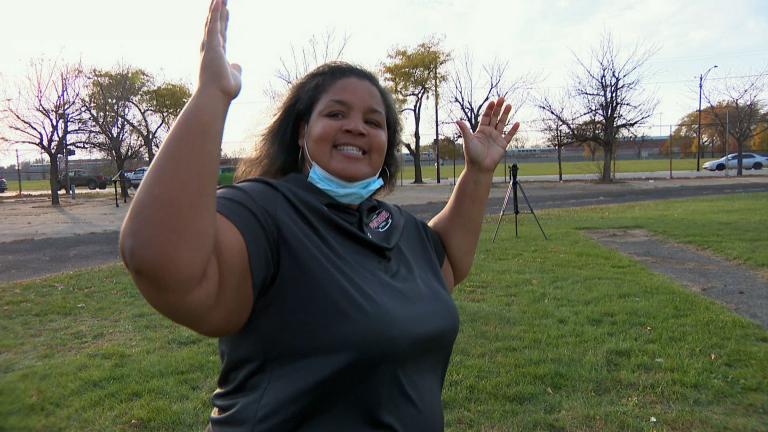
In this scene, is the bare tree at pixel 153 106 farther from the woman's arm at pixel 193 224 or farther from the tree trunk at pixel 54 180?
the woman's arm at pixel 193 224

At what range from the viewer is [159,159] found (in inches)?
41.5

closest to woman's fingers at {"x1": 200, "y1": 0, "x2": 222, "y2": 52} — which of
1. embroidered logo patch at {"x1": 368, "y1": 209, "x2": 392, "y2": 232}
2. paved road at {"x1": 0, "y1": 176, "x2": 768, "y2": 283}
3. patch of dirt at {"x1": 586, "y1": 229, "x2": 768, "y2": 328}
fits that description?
embroidered logo patch at {"x1": 368, "y1": 209, "x2": 392, "y2": 232}

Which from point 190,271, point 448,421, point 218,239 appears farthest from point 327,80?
point 448,421

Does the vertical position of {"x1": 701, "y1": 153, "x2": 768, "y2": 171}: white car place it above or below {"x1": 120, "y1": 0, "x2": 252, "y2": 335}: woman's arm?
above

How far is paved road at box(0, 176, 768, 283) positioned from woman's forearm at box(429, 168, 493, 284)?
854 centimetres

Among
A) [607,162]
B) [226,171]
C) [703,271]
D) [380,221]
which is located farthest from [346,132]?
[607,162]

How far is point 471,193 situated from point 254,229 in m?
1.05

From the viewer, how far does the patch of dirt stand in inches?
253

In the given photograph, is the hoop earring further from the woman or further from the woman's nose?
the woman's nose

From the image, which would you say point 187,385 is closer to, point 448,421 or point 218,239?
point 448,421

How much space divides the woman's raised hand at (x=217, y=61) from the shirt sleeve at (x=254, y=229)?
227 mm

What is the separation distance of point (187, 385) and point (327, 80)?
3.19m

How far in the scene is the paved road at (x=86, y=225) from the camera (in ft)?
33.4

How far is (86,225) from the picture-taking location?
16531 millimetres
